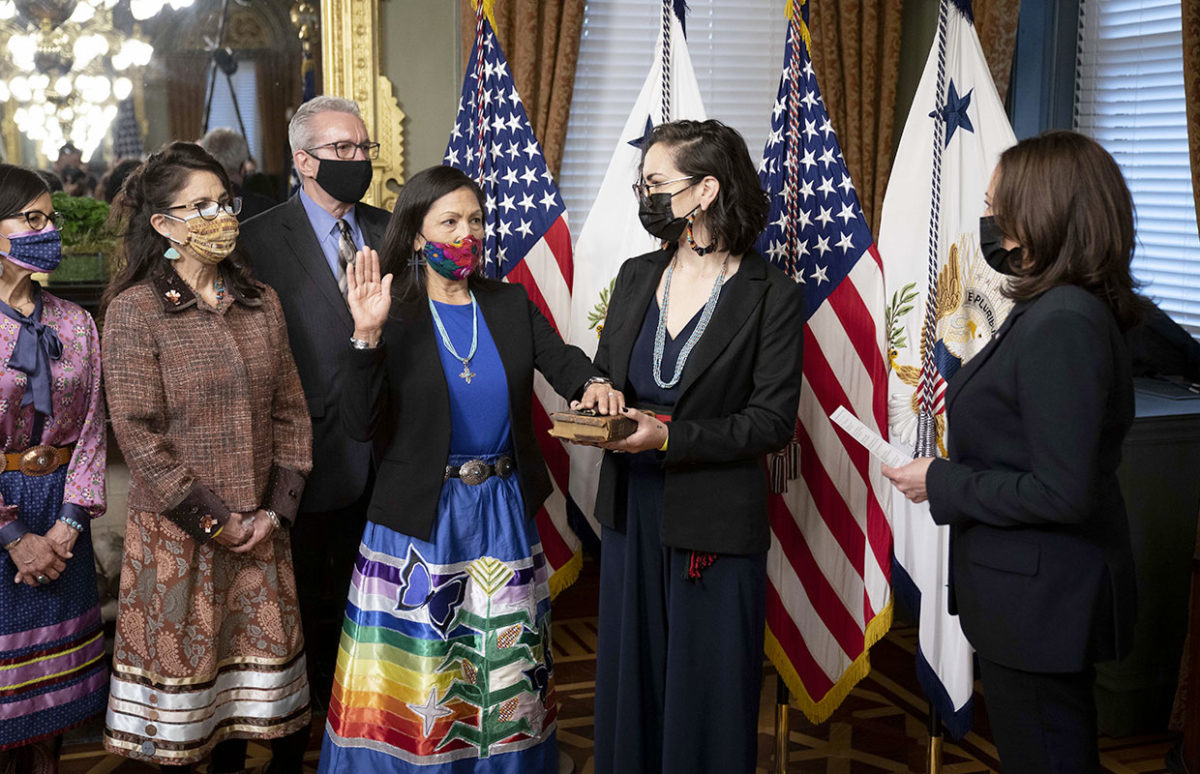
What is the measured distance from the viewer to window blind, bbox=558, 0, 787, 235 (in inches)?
197

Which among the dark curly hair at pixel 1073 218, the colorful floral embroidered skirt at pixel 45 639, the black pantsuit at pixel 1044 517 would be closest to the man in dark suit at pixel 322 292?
the colorful floral embroidered skirt at pixel 45 639

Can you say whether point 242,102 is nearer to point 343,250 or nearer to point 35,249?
point 343,250

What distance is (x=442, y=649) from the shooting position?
2.60 metres

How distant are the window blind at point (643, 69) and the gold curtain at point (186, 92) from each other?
1600 mm

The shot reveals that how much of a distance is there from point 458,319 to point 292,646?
0.94 metres

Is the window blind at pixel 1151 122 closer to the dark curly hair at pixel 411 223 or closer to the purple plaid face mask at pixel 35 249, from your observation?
the dark curly hair at pixel 411 223

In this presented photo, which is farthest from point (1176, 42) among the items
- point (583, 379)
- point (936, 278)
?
point (583, 379)

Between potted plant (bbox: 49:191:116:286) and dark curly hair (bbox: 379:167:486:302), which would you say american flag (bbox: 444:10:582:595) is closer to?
dark curly hair (bbox: 379:167:486:302)

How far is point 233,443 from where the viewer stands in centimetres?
261

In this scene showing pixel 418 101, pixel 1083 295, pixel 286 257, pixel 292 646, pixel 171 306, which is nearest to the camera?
pixel 1083 295

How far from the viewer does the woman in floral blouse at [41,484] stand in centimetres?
253

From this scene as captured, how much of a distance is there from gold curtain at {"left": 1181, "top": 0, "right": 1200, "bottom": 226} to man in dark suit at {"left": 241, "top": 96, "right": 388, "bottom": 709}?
2.76 meters

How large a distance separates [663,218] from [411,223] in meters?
0.61

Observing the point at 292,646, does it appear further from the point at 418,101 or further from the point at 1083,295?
the point at 418,101
